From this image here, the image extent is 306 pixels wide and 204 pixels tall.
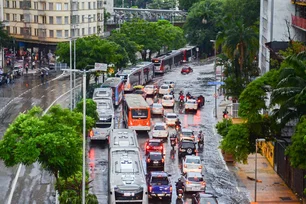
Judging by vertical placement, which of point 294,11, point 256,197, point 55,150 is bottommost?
point 256,197

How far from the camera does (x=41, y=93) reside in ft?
347

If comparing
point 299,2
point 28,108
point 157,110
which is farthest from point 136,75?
point 299,2

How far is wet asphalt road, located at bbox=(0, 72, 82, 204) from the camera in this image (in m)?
57.9

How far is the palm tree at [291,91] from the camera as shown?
165ft

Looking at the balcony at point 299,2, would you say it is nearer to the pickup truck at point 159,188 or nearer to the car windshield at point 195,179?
the car windshield at point 195,179

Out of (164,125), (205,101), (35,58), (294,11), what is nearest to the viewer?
(164,125)

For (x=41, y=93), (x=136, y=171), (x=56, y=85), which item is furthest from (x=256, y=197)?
(x=56, y=85)

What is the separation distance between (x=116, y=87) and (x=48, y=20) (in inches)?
2021

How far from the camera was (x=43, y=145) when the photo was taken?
46469 millimetres

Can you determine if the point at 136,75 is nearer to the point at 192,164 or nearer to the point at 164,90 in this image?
the point at 164,90

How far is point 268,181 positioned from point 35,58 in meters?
84.9

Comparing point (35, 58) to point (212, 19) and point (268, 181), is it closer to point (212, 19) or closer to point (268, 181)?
Answer: point (212, 19)

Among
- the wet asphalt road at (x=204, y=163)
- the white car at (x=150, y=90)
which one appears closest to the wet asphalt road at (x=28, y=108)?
the wet asphalt road at (x=204, y=163)

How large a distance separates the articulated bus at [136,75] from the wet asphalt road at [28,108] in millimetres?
7499
